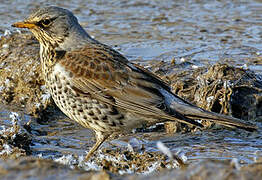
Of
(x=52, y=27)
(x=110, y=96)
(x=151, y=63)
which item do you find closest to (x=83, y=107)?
(x=110, y=96)

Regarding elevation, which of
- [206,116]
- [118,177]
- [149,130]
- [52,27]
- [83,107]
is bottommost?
[149,130]

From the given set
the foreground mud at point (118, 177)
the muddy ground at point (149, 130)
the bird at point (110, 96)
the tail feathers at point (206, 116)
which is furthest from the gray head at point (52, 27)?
the foreground mud at point (118, 177)

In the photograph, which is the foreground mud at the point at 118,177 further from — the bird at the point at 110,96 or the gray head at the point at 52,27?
the gray head at the point at 52,27

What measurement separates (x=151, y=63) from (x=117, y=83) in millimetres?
3282

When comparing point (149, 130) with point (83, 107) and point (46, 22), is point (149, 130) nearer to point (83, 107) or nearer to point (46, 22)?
point (83, 107)

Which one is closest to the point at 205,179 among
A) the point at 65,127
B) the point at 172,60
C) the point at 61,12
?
the point at 61,12

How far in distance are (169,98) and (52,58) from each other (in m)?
1.42

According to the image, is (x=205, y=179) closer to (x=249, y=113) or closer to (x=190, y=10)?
(x=249, y=113)

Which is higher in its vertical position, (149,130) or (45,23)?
(45,23)

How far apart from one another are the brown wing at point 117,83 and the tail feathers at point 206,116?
97mm

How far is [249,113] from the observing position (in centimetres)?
710

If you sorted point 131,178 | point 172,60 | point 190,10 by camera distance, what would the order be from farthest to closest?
point 190,10
point 172,60
point 131,178

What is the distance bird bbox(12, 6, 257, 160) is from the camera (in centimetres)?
586

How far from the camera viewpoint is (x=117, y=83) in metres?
6.02
